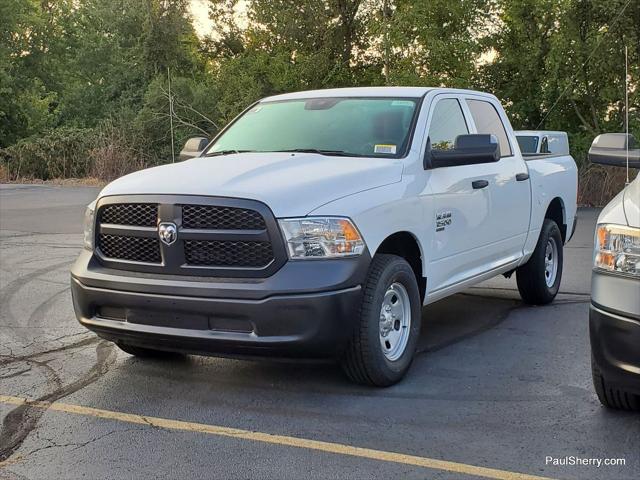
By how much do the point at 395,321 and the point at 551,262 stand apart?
3180 millimetres

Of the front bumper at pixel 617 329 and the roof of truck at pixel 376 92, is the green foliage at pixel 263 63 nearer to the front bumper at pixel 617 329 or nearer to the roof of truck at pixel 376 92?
the roof of truck at pixel 376 92

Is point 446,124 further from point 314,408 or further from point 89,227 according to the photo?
point 89,227

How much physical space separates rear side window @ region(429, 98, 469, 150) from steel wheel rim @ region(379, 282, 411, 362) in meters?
1.21

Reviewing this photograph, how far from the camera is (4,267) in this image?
9664mm

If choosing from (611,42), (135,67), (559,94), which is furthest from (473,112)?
(135,67)

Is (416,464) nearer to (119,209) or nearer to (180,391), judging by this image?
(180,391)

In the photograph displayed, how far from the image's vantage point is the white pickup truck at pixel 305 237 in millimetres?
4535

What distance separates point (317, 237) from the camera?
456cm

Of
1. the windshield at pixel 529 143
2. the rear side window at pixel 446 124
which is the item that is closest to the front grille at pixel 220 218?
the rear side window at pixel 446 124

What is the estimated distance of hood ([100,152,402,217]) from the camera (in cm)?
462

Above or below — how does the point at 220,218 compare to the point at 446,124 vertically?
below

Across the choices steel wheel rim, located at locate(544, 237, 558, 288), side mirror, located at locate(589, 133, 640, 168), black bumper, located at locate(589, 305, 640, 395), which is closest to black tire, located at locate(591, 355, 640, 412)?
black bumper, located at locate(589, 305, 640, 395)

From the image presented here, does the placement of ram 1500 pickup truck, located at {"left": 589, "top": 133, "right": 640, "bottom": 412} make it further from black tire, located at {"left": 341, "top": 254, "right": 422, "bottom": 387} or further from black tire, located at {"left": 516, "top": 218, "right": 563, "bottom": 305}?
black tire, located at {"left": 516, "top": 218, "right": 563, "bottom": 305}

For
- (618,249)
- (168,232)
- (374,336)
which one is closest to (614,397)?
(618,249)
